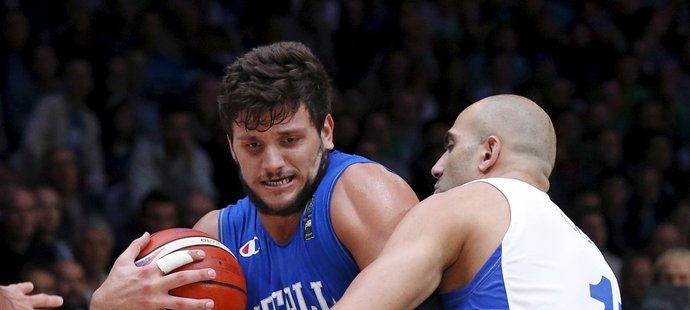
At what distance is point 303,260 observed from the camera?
3.79 metres

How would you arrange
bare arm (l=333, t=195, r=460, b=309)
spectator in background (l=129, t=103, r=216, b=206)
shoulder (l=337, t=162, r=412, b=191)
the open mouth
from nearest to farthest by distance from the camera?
bare arm (l=333, t=195, r=460, b=309)
shoulder (l=337, t=162, r=412, b=191)
the open mouth
spectator in background (l=129, t=103, r=216, b=206)

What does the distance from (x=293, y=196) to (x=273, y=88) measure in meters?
0.35

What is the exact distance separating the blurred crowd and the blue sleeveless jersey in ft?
8.06

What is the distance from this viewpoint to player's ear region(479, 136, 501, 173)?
11.2 ft

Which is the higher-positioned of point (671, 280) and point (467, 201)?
point (467, 201)

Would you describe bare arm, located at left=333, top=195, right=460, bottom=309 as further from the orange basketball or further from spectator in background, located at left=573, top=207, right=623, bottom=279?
spectator in background, located at left=573, top=207, right=623, bottom=279

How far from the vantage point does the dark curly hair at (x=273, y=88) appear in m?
3.69

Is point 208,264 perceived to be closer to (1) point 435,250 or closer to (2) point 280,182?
(2) point 280,182

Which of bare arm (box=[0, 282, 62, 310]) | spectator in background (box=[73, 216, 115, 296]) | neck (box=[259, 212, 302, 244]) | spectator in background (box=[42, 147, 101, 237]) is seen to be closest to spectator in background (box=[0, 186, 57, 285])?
spectator in background (box=[73, 216, 115, 296])

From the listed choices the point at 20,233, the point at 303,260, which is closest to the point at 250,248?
the point at 303,260

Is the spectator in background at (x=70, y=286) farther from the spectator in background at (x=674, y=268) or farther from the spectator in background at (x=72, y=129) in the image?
the spectator in background at (x=674, y=268)

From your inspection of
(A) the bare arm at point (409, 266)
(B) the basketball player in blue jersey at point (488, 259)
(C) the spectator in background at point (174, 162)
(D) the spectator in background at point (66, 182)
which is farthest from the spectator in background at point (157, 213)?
(A) the bare arm at point (409, 266)

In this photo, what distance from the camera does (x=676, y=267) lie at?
270 inches

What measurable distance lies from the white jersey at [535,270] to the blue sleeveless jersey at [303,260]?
1.89ft
